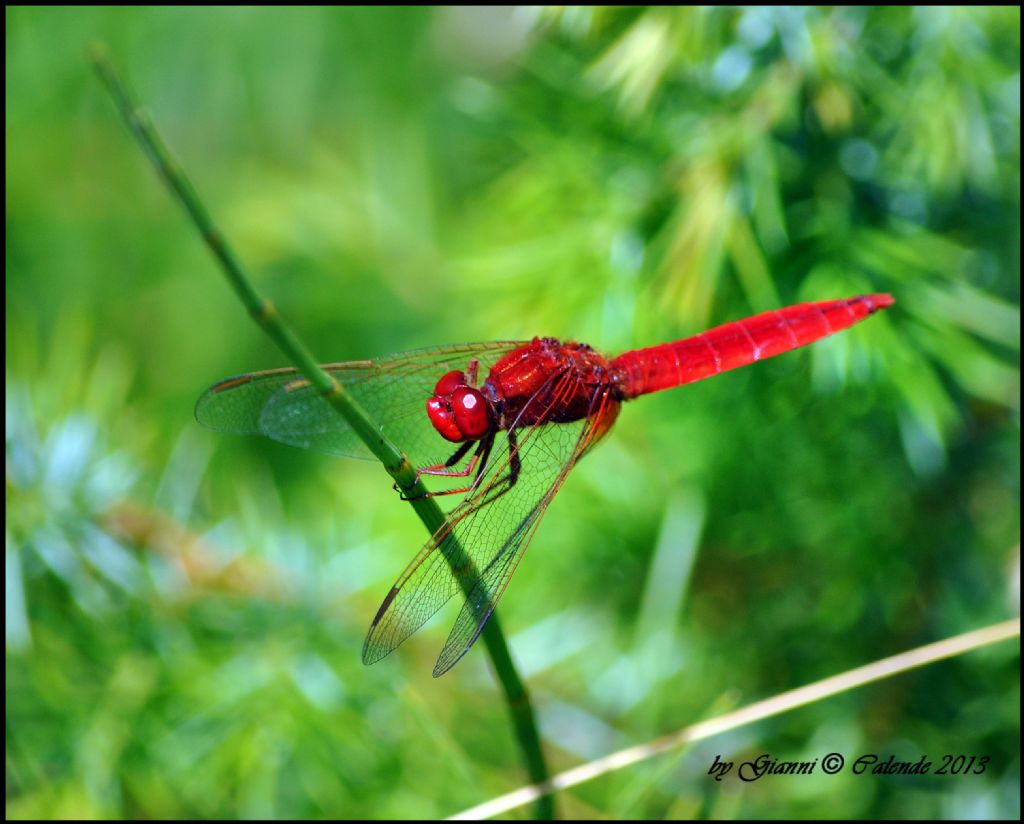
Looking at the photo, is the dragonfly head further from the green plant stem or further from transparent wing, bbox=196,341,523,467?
the green plant stem

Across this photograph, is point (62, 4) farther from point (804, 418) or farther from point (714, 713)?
point (714, 713)

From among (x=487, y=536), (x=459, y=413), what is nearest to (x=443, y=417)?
(x=459, y=413)

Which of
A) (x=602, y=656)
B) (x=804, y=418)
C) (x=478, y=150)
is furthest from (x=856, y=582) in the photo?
(x=478, y=150)

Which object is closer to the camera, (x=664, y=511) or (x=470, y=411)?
(x=470, y=411)

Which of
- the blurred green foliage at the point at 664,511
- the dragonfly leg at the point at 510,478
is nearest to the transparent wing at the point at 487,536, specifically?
the dragonfly leg at the point at 510,478

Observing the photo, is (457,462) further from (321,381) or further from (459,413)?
(321,381)

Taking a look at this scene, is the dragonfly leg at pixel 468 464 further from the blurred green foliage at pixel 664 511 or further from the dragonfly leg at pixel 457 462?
the blurred green foliage at pixel 664 511


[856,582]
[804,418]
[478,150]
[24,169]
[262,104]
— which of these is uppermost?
[24,169]
